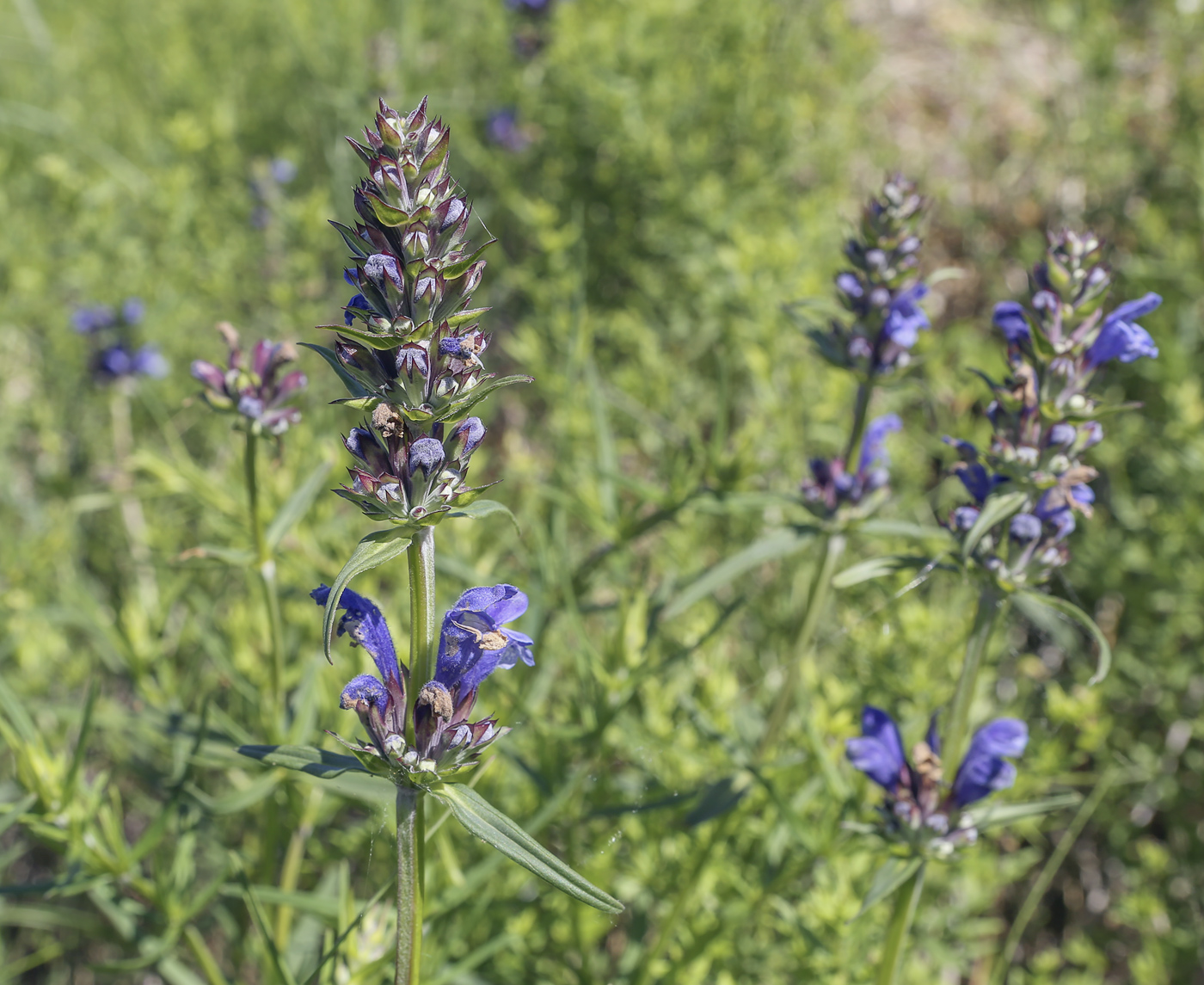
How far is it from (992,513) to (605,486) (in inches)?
61.8

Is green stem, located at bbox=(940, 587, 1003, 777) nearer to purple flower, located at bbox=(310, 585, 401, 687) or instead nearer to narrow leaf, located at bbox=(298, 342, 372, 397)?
purple flower, located at bbox=(310, 585, 401, 687)

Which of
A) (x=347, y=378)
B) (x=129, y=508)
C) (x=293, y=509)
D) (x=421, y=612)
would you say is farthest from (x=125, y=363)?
(x=421, y=612)

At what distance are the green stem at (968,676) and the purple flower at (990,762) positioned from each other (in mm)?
34

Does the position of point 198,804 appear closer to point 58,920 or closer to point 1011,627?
point 58,920

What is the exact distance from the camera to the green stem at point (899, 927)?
7.64 ft

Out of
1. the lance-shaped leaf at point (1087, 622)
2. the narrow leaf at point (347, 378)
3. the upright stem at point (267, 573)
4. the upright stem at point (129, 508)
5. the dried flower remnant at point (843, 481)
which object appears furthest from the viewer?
the upright stem at point (129, 508)

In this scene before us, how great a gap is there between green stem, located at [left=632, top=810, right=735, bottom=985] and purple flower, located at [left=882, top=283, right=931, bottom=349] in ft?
4.88

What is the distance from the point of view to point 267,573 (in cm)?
271

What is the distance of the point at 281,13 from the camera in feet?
23.4

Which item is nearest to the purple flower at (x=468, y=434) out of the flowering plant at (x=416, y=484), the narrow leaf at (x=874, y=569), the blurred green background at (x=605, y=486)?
the flowering plant at (x=416, y=484)

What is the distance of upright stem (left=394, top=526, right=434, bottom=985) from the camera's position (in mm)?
1675

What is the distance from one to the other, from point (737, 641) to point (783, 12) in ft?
15.5

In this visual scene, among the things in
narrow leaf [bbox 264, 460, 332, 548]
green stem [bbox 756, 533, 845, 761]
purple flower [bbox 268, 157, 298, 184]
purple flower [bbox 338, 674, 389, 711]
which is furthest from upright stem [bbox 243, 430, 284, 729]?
purple flower [bbox 268, 157, 298, 184]

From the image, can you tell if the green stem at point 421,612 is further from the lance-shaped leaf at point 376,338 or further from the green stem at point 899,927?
the green stem at point 899,927
